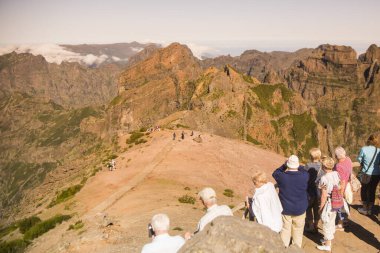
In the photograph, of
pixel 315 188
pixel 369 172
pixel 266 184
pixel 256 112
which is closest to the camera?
pixel 266 184

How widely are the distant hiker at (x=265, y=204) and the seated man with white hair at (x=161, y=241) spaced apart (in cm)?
322

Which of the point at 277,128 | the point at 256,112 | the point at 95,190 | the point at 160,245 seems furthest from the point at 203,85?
the point at 160,245

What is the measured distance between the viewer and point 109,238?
20.2m

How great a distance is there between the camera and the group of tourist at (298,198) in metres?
9.59

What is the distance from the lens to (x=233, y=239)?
7535 mm

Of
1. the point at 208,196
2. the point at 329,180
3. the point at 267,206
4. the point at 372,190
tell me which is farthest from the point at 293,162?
the point at 372,190

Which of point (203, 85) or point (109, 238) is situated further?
point (203, 85)

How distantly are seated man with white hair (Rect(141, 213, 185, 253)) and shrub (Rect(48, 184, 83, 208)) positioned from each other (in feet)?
104

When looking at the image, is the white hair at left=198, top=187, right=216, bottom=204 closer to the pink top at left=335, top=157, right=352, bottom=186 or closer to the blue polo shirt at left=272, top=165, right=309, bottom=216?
the blue polo shirt at left=272, top=165, right=309, bottom=216

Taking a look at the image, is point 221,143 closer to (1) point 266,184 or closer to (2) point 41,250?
(2) point 41,250

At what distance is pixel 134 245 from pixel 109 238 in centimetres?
251

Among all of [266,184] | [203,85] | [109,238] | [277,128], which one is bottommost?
[277,128]

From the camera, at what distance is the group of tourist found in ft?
31.5

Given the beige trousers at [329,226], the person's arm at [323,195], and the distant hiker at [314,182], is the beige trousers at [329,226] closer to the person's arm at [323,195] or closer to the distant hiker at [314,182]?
the person's arm at [323,195]
